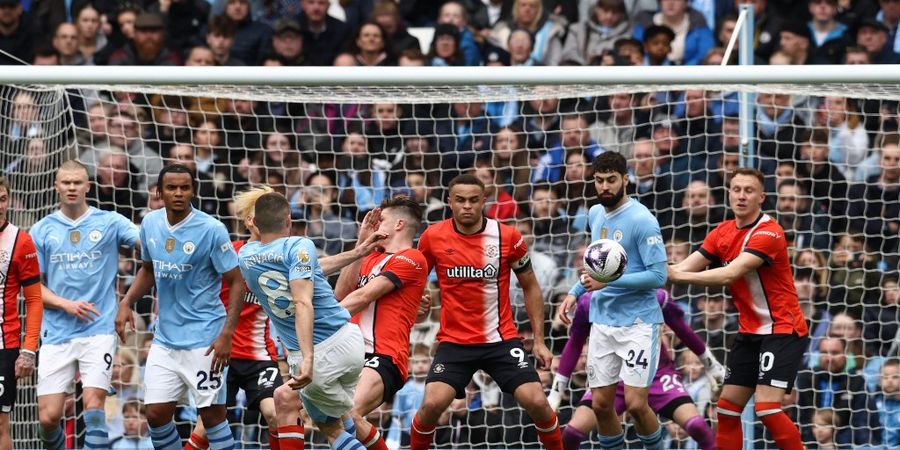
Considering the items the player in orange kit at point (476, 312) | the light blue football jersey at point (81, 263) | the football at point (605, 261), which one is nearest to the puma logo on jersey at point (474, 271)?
the player in orange kit at point (476, 312)

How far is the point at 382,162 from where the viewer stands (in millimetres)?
10562

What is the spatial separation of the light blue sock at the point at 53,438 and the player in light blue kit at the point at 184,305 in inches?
29.9

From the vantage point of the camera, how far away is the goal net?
9.92 metres

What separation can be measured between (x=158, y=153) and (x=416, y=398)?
2.93 m

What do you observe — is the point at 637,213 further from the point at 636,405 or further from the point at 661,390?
the point at 661,390

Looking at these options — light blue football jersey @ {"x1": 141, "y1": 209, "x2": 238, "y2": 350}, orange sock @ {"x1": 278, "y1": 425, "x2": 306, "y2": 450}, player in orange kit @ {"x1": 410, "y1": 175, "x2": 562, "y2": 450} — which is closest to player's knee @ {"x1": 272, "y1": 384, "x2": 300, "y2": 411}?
orange sock @ {"x1": 278, "y1": 425, "x2": 306, "y2": 450}

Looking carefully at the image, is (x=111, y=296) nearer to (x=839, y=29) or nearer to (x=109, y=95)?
(x=109, y=95)

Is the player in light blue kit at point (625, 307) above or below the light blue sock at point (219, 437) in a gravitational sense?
above

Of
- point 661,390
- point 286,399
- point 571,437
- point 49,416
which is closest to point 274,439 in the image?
point 286,399

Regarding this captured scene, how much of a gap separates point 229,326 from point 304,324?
118 cm

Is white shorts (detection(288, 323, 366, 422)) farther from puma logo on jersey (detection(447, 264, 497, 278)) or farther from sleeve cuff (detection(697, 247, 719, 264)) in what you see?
sleeve cuff (detection(697, 247, 719, 264))

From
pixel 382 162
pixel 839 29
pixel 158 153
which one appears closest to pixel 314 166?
pixel 382 162

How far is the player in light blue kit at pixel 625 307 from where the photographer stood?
7.98 m

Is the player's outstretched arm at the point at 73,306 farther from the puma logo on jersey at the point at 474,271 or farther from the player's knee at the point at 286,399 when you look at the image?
the puma logo on jersey at the point at 474,271
